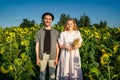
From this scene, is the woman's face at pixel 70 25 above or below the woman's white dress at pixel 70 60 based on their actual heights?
above

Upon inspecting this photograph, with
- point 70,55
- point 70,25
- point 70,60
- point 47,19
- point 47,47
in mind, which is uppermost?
point 47,19

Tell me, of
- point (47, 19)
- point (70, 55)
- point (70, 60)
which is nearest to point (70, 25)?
point (47, 19)

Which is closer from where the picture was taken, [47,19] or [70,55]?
[47,19]

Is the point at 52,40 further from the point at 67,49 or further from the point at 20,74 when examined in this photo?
the point at 20,74

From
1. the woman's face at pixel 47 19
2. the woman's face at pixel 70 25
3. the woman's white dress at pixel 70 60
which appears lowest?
the woman's white dress at pixel 70 60

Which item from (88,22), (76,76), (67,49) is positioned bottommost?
(76,76)

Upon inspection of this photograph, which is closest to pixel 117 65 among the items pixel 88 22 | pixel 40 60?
pixel 40 60

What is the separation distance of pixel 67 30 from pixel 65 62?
684mm

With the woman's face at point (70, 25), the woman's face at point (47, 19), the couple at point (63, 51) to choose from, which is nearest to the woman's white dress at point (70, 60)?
the couple at point (63, 51)

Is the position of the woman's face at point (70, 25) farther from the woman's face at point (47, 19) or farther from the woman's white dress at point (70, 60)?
the woman's face at point (47, 19)

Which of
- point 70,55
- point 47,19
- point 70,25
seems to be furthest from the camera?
point 70,55

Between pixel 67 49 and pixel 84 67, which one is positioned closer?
pixel 67 49

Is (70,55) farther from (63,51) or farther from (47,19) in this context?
(47,19)

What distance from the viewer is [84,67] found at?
862cm
